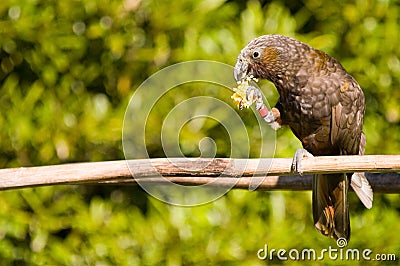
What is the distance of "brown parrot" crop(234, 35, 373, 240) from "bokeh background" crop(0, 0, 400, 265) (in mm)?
380

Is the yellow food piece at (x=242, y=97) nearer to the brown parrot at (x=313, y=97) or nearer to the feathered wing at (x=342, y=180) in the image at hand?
the brown parrot at (x=313, y=97)

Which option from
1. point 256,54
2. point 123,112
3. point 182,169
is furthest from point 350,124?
point 123,112

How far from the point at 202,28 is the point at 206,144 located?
42 cm

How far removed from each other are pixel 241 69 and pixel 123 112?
0.67 metres

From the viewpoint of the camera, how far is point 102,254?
3363mm

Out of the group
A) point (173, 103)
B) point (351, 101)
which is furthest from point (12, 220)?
point (351, 101)

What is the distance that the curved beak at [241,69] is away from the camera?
2891 millimetres

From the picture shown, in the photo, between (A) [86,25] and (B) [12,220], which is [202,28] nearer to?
(A) [86,25]

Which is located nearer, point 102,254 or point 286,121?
point 286,121

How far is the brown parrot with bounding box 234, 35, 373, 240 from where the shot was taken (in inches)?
115

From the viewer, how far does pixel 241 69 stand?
2902 millimetres

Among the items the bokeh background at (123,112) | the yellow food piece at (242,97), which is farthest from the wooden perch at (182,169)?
the bokeh background at (123,112)

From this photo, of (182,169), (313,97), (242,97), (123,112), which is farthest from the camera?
(123,112)

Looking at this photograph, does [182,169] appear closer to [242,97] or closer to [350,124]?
[242,97]
